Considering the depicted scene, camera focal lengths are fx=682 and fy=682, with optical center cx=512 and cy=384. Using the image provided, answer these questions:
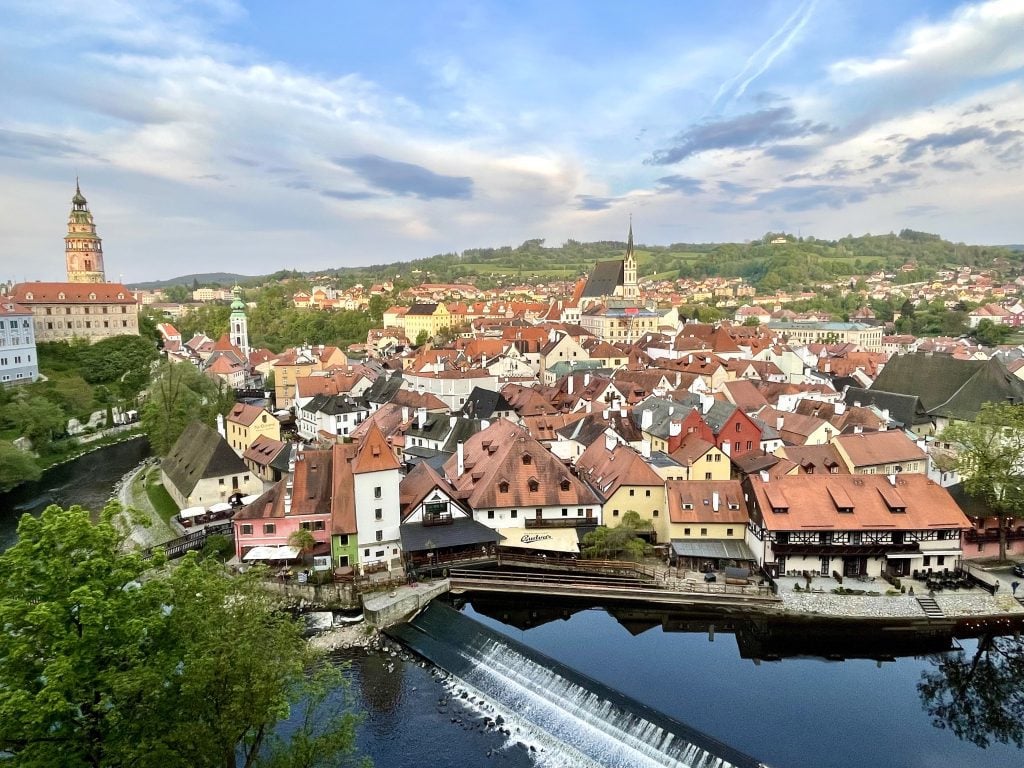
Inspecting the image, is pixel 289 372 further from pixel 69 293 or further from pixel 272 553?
pixel 272 553

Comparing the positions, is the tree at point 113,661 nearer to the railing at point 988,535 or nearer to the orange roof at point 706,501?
the orange roof at point 706,501

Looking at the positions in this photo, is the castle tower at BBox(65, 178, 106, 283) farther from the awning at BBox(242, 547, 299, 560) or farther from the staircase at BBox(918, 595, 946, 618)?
the staircase at BBox(918, 595, 946, 618)

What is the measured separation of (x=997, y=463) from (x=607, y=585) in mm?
20207

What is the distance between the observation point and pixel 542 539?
34438mm

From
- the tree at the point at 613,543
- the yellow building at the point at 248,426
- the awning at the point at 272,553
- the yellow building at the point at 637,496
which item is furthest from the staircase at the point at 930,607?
the yellow building at the point at 248,426

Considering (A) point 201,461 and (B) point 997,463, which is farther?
(A) point 201,461

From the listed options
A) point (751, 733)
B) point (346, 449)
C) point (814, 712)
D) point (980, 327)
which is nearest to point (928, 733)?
point (814, 712)

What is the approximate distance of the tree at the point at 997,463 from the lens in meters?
33.1

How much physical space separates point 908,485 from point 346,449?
28245 mm

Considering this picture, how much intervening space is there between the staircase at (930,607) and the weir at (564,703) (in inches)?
563

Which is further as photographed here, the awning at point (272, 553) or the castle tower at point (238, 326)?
the castle tower at point (238, 326)

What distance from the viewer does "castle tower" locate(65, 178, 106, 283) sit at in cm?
10688

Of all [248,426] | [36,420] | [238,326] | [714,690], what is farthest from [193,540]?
[238,326]

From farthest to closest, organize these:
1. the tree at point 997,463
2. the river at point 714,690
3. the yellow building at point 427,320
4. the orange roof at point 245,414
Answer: the yellow building at point 427,320, the orange roof at point 245,414, the tree at point 997,463, the river at point 714,690
